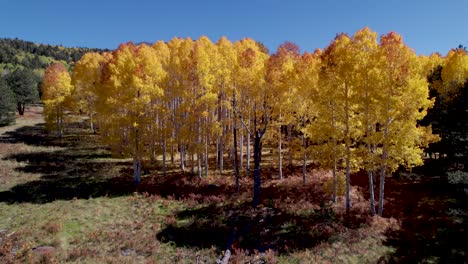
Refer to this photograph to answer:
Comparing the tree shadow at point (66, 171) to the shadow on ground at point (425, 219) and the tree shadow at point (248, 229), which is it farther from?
the shadow on ground at point (425, 219)

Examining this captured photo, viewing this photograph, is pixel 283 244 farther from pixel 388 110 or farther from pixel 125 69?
pixel 125 69

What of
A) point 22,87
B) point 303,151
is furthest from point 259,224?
point 22,87

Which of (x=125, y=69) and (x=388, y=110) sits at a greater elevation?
(x=125, y=69)

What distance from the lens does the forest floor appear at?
50.4 ft

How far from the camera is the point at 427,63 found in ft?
155

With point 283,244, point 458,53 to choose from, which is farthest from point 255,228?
point 458,53

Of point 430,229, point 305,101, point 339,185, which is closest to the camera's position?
point 430,229

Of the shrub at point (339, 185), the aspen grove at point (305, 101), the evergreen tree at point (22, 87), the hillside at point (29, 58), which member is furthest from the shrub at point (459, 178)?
the hillside at point (29, 58)

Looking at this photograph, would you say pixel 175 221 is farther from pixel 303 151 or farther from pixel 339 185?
pixel 339 185

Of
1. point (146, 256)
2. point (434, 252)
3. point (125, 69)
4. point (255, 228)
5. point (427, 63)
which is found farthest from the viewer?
point (427, 63)

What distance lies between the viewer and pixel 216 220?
1969 cm

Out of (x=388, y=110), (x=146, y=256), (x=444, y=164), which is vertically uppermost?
(x=388, y=110)

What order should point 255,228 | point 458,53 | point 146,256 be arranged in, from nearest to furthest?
point 146,256 → point 255,228 → point 458,53

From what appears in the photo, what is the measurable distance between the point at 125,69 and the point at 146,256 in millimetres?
16335
